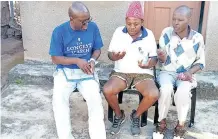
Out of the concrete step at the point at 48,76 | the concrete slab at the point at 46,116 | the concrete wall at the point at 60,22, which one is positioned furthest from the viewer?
the concrete wall at the point at 60,22

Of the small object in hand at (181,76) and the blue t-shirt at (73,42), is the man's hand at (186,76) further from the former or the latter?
the blue t-shirt at (73,42)

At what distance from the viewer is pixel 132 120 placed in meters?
Result: 3.48

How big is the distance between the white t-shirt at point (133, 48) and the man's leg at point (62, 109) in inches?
25.5

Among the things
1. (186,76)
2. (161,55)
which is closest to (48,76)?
(161,55)

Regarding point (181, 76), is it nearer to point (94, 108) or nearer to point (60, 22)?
point (94, 108)

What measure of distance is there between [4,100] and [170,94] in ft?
7.50

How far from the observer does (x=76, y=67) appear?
3.45m

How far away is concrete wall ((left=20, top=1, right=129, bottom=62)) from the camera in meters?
4.58

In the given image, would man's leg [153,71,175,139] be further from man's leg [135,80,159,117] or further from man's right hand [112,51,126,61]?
man's right hand [112,51,126,61]

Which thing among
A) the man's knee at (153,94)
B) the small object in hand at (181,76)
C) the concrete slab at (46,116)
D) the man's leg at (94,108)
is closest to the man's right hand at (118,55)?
the man's leg at (94,108)

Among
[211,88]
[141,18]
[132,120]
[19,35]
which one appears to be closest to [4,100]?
[132,120]

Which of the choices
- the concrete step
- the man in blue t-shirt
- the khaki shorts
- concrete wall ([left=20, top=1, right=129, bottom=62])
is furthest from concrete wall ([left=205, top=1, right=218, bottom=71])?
the man in blue t-shirt

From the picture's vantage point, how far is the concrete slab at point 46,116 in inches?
137

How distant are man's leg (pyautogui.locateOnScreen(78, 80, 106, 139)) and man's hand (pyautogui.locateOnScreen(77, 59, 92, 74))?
153 millimetres
